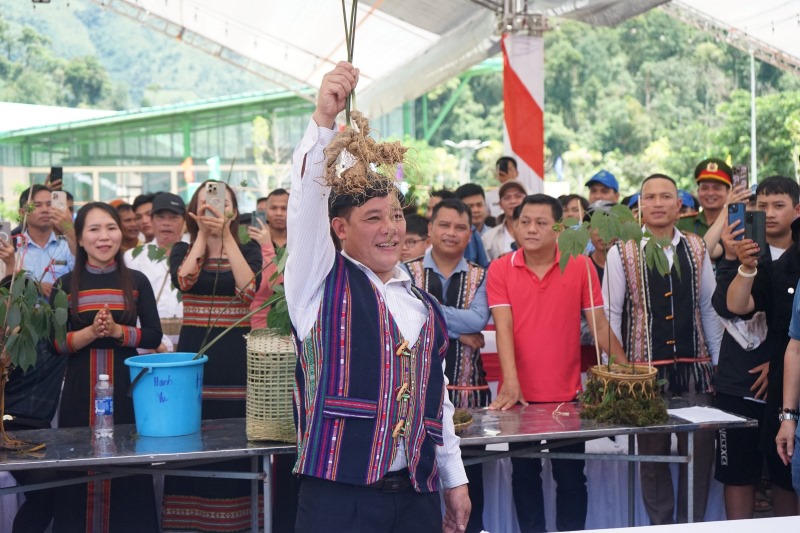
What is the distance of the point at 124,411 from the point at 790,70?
913cm

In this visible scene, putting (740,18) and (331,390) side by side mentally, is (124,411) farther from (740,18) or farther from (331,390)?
(740,18)

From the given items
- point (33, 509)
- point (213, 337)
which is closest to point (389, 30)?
point (213, 337)

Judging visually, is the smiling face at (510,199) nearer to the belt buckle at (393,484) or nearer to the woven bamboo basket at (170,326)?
the woven bamboo basket at (170,326)

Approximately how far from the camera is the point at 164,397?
336cm

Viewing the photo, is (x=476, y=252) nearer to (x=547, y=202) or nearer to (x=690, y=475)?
(x=547, y=202)

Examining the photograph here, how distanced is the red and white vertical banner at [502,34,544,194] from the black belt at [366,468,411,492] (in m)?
5.33

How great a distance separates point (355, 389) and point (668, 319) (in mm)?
2319

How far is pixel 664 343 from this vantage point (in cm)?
415

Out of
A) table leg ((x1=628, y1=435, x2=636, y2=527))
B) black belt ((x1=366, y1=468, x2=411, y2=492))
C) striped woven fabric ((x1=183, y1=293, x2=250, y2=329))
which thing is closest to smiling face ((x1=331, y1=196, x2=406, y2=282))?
black belt ((x1=366, y1=468, x2=411, y2=492))

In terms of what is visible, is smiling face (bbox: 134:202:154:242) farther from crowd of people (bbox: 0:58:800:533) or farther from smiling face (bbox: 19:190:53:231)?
crowd of people (bbox: 0:58:800:533)

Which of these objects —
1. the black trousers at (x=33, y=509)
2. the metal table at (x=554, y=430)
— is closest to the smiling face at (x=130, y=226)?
the black trousers at (x=33, y=509)

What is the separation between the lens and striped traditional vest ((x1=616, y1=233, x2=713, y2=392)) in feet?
13.6

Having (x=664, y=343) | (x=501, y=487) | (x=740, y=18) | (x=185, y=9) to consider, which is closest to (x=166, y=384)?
(x=501, y=487)

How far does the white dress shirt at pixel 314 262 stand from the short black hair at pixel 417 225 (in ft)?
8.27
